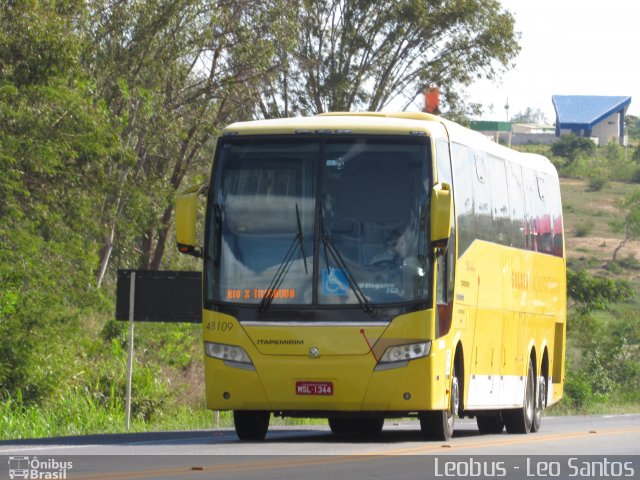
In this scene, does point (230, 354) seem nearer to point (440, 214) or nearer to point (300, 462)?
point (440, 214)

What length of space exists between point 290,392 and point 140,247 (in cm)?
2597

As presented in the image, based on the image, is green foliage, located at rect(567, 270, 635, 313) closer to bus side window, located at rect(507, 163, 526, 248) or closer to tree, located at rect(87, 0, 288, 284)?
tree, located at rect(87, 0, 288, 284)

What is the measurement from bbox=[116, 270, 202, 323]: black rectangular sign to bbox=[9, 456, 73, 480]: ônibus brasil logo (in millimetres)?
7938

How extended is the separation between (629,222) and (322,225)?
268ft

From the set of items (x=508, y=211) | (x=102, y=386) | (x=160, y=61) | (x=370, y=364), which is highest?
(x=160, y=61)

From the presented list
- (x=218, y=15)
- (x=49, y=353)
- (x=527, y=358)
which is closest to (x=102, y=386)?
(x=49, y=353)

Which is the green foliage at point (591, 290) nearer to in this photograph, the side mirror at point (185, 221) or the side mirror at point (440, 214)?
the side mirror at point (440, 214)

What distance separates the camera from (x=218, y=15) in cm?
3644

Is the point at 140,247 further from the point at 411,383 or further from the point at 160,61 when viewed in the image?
the point at 411,383

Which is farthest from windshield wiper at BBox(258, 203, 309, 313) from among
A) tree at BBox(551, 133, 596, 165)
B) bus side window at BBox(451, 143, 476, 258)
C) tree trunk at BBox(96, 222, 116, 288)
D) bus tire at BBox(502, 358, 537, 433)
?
tree at BBox(551, 133, 596, 165)

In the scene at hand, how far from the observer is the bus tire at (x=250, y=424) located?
17.2m

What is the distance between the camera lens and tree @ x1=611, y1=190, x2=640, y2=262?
94.0 meters

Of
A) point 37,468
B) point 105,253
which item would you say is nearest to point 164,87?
point 105,253

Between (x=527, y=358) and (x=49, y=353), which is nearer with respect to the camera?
(x=527, y=358)
